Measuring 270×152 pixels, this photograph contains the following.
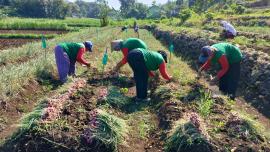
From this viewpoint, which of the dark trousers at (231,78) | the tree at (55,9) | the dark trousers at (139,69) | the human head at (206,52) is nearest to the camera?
the dark trousers at (139,69)

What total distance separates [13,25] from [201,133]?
3302cm

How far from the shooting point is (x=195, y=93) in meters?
8.47

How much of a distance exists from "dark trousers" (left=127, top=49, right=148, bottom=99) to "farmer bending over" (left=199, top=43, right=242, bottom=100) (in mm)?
1371

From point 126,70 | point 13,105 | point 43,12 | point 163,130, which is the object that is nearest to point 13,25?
Answer: point 126,70

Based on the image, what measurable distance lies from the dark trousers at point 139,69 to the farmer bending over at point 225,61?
1.37 m

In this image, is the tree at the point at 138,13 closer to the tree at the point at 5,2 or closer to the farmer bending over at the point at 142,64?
the tree at the point at 5,2

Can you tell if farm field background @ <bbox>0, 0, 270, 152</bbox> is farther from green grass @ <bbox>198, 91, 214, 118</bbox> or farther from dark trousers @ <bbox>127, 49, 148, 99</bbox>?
dark trousers @ <bbox>127, 49, 148, 99</bbox>

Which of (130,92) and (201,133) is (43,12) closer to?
(130,92)

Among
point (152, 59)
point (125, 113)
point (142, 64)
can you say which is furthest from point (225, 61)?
point (125, 113)

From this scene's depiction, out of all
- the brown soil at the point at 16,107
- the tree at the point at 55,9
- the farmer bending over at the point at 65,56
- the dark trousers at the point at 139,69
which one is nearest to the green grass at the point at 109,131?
the brown soil at the point at 16,107

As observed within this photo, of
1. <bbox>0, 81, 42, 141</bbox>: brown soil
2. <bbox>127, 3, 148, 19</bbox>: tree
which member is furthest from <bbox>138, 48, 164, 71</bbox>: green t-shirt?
<bbox>127, 3, 148, 19</bbox>: tree

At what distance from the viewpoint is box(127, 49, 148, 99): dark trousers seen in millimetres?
8805

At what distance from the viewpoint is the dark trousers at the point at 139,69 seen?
880cm

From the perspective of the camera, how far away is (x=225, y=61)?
9125mm
